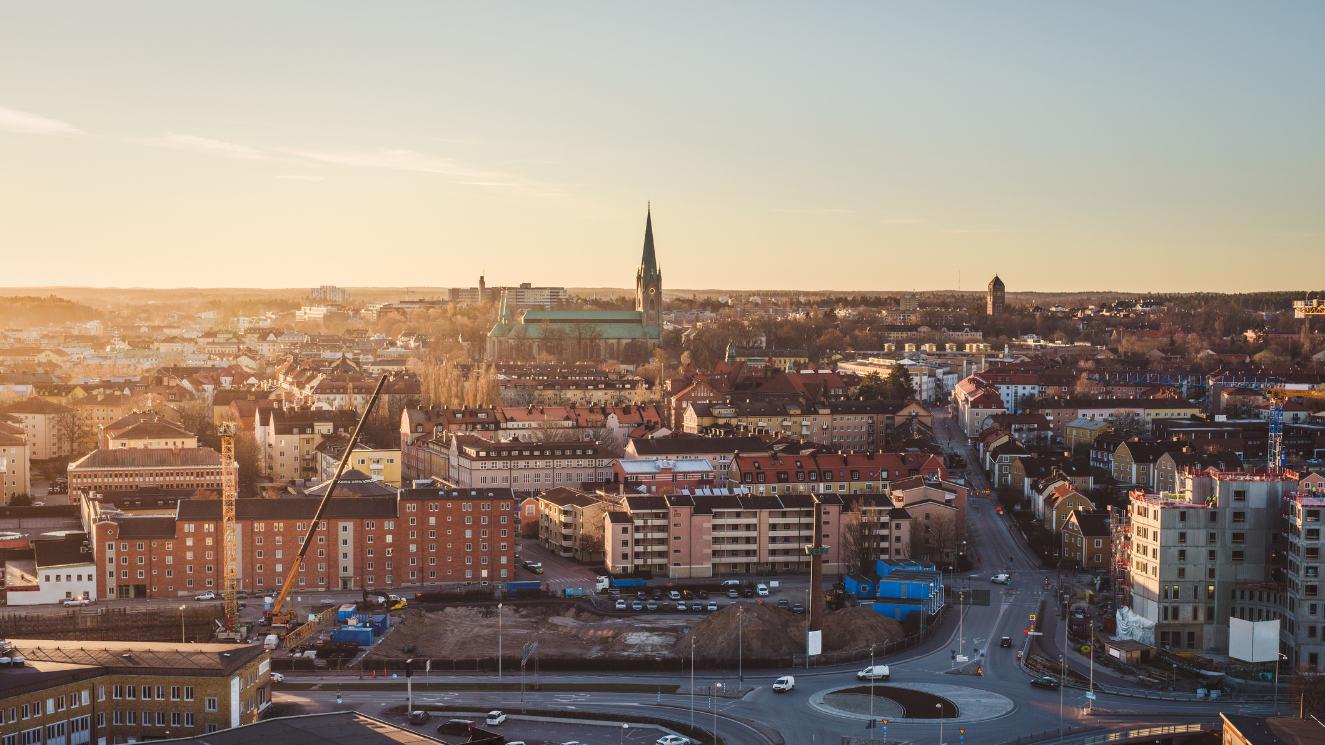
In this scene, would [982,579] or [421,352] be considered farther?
[421,352]

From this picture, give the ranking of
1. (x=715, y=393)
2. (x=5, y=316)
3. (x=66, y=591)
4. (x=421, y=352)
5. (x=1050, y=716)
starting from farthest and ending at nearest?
(x=5, y=316) < (x=421, y=352) < (x=715, y=393) < (x=66, y=591) < (x=1050, y=716)

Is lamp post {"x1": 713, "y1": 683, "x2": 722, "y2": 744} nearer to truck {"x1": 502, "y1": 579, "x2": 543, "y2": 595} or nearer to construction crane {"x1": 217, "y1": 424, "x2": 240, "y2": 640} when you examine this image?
truck {"x1": 502, "y1": 579, "x2": 543, "y2": 595}

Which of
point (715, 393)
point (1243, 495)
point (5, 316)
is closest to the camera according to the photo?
point (1243, 495)

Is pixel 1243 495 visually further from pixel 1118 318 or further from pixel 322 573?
pixel 1118 318

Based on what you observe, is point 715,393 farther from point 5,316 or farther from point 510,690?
point 5,316

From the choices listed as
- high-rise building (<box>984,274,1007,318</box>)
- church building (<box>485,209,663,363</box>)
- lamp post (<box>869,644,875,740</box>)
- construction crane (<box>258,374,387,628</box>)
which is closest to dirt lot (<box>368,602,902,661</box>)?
lamp post (<box>869,644,875,740</box>)

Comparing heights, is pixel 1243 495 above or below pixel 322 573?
above

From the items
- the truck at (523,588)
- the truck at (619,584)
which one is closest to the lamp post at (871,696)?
the truck at (619,584)

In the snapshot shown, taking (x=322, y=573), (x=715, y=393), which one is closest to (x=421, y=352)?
(x=715, y=393)
